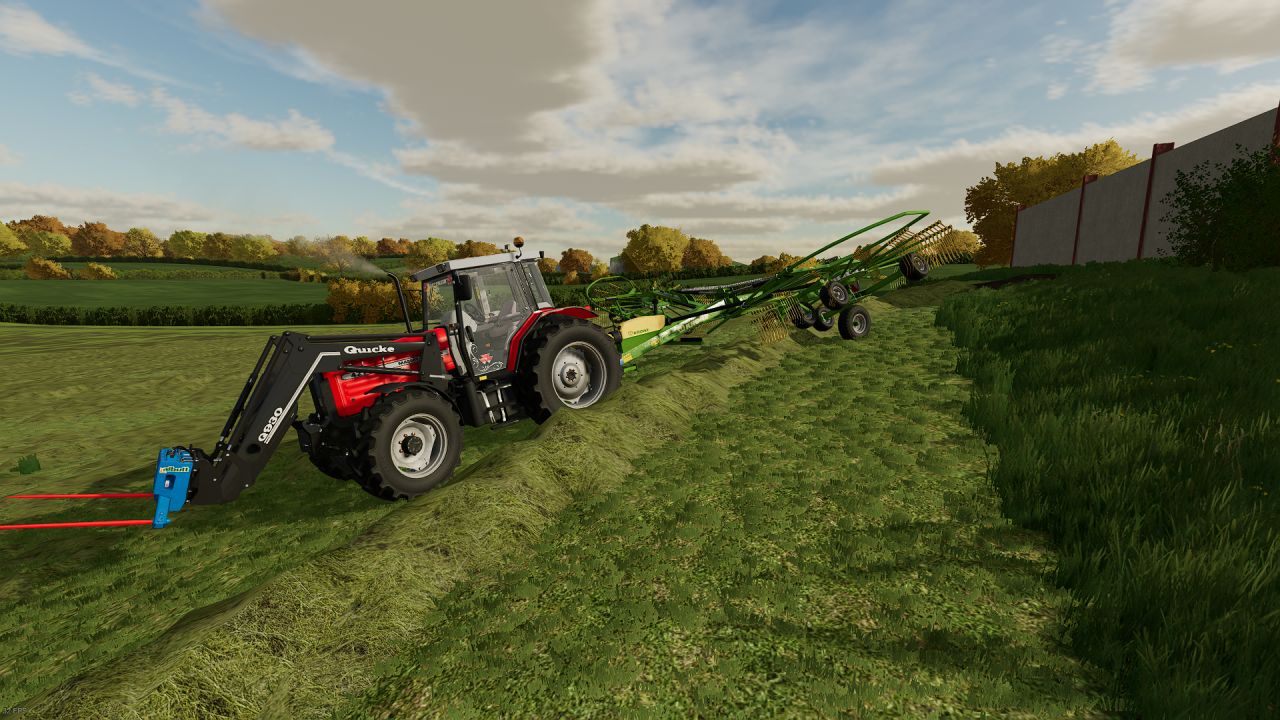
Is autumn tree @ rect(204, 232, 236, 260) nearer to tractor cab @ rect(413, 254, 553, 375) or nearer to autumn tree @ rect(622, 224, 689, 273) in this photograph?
autumn tree @ rect(622, 224, 689, 273)

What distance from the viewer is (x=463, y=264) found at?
20.2 feet

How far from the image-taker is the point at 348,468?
16.6ft

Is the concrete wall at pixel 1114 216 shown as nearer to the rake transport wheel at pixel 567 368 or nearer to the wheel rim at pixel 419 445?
the rake transport wheel at pixel 567 368

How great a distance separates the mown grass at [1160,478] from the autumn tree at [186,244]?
394 ft

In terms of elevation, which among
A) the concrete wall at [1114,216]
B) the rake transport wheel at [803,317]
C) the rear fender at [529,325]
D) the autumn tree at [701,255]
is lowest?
the rear fender at [529,325]

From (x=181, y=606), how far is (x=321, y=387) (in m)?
2.12

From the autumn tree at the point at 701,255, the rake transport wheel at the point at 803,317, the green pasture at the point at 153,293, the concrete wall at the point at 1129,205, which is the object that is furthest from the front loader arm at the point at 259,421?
the autumn tree at the point at 701,255

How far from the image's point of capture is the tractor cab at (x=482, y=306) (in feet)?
19.9

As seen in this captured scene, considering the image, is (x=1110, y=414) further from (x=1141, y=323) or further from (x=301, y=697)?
(x=301, y=697)

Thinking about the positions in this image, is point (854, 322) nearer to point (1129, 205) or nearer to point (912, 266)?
point (912, 266)

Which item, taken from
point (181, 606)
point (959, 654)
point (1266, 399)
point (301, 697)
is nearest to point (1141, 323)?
point (1266, 399)

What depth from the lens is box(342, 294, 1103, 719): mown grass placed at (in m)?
2.29

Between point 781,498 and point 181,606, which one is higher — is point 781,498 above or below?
above

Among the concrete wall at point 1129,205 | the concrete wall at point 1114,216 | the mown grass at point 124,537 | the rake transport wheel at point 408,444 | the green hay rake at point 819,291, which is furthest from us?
the concrete wall at point 1114,216
